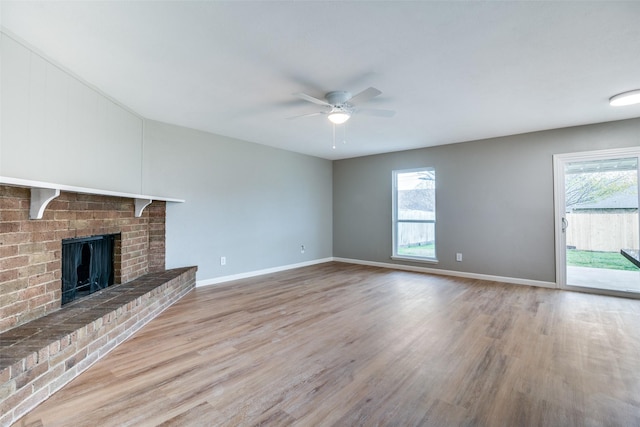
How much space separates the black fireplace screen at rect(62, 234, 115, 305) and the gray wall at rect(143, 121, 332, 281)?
926mm

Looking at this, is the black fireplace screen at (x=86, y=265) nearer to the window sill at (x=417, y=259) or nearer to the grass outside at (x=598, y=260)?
the window sill at (x=417, y=259)

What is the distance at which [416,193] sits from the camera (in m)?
5.91

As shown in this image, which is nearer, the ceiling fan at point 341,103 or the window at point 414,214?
the ceiling fan at point 341,103

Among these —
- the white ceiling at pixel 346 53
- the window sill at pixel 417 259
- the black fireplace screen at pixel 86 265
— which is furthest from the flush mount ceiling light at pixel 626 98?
the black fireplace screen at pixel 86 265

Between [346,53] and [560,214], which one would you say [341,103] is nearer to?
[346,53]

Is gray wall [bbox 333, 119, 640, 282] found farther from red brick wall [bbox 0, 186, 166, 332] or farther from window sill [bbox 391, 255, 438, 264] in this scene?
red brick wall [bbox 0, 186, 166, 332]

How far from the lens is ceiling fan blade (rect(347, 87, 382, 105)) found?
258 cm

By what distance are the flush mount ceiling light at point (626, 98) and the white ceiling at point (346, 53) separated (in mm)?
113

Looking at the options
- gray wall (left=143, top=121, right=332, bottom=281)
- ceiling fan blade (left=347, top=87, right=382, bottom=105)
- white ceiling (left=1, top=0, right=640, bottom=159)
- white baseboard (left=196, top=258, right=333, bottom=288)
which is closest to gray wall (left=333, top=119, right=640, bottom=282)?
white ceiling (left=1, top=0, right=640, bottom=159)

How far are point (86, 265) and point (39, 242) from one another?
2.45ft

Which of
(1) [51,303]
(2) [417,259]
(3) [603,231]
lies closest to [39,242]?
(1) [51,303]

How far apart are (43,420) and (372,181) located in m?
5.76

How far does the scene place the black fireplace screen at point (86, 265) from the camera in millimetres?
2670

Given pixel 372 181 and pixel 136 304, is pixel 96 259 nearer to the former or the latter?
pixel 136 304
